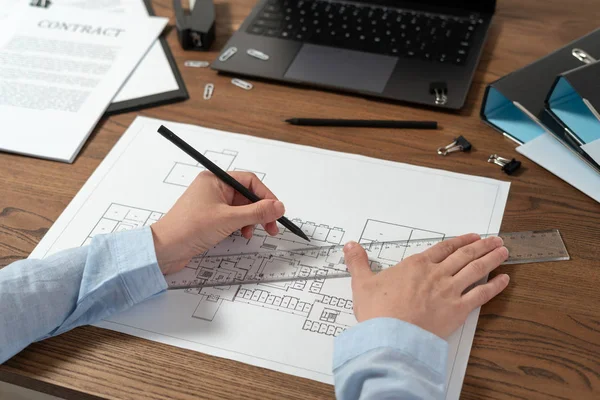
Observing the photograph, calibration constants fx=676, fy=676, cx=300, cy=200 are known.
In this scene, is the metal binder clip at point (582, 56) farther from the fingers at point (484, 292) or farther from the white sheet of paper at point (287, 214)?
the fingers at point (484, 292)

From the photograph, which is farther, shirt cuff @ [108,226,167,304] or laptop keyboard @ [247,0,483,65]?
laptop keyboard @ [247,0,483,65]

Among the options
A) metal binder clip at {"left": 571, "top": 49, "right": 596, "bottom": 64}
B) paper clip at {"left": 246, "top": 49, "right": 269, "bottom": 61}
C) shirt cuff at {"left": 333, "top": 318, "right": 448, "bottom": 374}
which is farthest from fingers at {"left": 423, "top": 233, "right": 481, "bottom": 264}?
paper clip at {"left": 246, "top": 49, "right": 269, "bottom": 61}

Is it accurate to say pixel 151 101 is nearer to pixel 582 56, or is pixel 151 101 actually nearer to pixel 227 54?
pixel 227 54

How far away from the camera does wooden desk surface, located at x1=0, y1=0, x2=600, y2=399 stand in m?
0.69

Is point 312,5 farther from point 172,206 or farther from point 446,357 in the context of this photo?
point 446,357

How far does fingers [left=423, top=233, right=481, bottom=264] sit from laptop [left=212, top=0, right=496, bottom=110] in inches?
10.7

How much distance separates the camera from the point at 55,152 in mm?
969

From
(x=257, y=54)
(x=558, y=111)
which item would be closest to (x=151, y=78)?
(x=257, y=54)

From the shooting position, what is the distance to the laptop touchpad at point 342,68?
3.43 ft

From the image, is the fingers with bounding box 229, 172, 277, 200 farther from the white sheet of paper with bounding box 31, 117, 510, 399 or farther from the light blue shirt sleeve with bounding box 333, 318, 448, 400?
the light blue shirt sleeve with bounding box 333, 318, 448, 400

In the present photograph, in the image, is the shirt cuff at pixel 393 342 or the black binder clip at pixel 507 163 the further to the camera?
the black binder clip at pixel 507 163

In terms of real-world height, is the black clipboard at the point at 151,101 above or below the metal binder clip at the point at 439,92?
below

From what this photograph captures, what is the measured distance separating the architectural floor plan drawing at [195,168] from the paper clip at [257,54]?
8.4 inches

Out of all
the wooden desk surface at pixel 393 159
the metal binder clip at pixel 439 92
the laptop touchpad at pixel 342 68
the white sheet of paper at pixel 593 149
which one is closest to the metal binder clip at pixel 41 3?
the wooden desk surface at pixel 393 159
